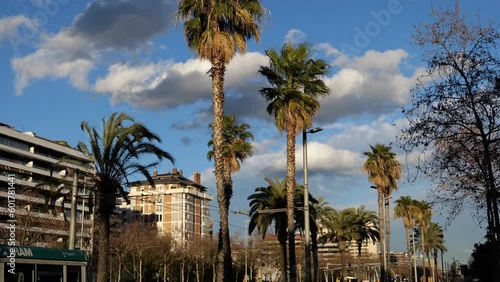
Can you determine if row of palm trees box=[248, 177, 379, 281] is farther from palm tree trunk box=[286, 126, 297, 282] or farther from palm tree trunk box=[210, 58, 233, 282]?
palm tree trunk box=[210, 58, 233, 282]

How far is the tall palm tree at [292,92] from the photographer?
31875 millimetres

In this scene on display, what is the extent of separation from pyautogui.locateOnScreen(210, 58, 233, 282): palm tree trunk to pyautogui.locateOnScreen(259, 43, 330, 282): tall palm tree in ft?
29.4

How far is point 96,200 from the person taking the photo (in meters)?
26.1

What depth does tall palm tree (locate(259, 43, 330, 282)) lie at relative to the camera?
31.9m

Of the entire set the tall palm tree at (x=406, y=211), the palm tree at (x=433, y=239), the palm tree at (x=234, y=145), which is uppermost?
the palm tree at (x=234, y=145)

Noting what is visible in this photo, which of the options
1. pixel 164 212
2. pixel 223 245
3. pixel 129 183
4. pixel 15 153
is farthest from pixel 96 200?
pixel 164 212

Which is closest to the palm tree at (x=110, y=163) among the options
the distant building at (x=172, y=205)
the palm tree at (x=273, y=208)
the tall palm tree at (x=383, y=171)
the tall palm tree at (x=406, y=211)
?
the palm tree at (x=273, y=208)

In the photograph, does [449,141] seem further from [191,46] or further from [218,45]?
[191,46]

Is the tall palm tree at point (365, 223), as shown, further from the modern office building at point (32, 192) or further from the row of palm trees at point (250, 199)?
the modern office building at point (32, 192)

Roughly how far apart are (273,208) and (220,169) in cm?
1951

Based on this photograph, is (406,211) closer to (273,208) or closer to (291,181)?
(273,208)

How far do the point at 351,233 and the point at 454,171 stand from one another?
4356cm

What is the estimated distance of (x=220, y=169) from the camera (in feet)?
74.7

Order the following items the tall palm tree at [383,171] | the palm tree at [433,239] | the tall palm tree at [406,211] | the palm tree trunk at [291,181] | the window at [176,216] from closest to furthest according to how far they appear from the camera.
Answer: the palm tree trunk at [291,181]
the tall palm tree at [383,171]
the tall palm tree at [406,211]
the palm tree at [433,239]
the window at [176,216]
